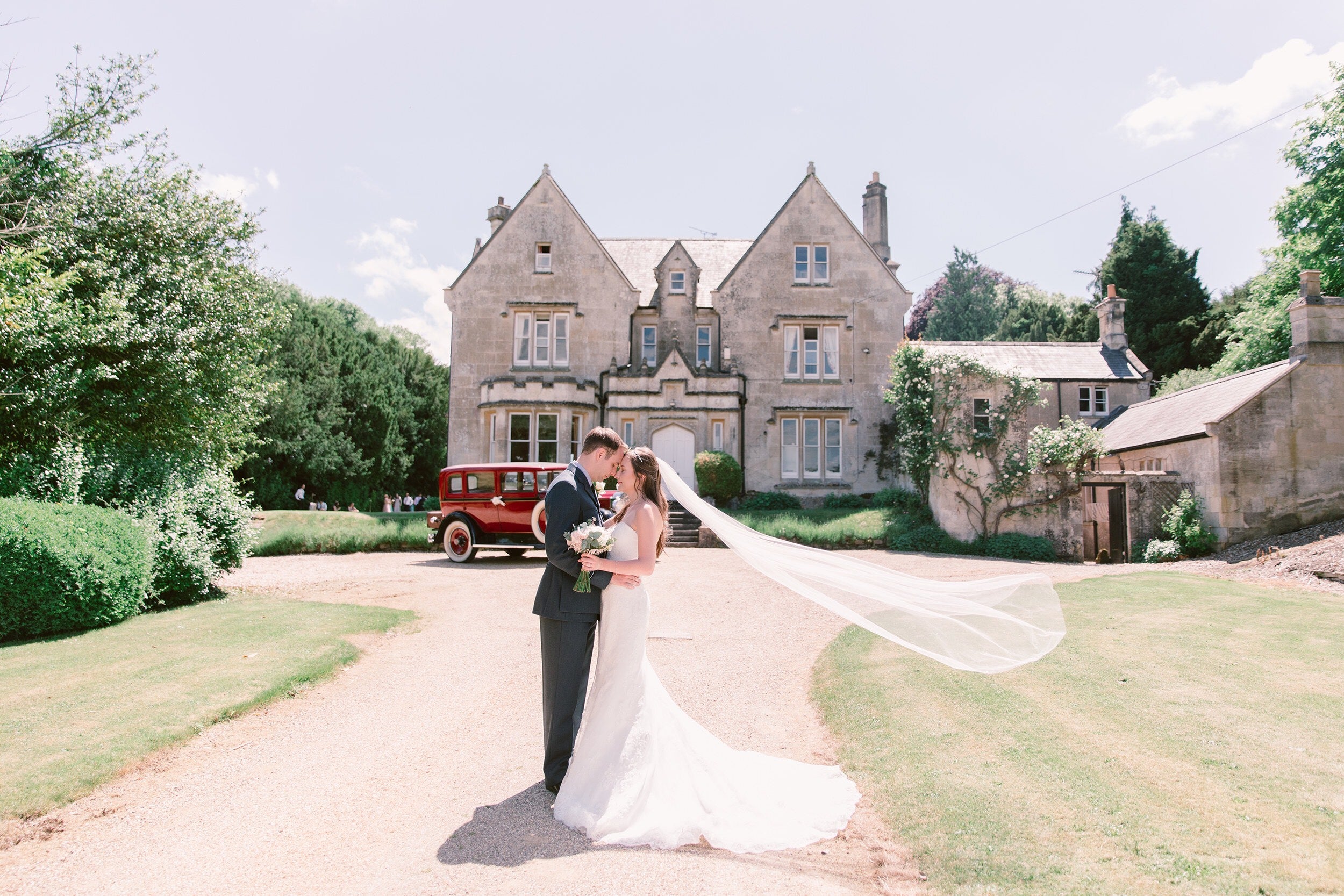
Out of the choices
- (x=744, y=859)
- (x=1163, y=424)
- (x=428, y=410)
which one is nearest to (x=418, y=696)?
(x=744, y=859)

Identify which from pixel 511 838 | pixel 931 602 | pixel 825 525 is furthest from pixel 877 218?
pixel 511 838

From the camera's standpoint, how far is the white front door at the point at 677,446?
29.9 metres

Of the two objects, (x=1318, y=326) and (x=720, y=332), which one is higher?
(x=720, y=332)

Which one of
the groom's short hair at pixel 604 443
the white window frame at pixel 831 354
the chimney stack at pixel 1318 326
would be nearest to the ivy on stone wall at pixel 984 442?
the chimney stack at pixel 1318 326

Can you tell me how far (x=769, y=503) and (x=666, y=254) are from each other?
12021 mm

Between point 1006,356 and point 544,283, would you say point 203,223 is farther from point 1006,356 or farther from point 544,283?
point 1006,356

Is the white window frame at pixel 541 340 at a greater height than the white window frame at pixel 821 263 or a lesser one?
lesser

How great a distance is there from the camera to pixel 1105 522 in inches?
886

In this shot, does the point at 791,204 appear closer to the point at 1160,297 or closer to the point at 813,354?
the point at 813,354

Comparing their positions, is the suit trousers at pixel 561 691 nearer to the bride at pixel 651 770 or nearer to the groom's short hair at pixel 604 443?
the bride at pixel 651 770

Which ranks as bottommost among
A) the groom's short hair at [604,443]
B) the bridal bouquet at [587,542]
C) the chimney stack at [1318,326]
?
the bridal bouquet at [587,542]

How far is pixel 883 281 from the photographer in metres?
31.8

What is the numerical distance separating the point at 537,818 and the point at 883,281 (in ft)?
97.5

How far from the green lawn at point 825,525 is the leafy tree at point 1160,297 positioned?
2517 cm
